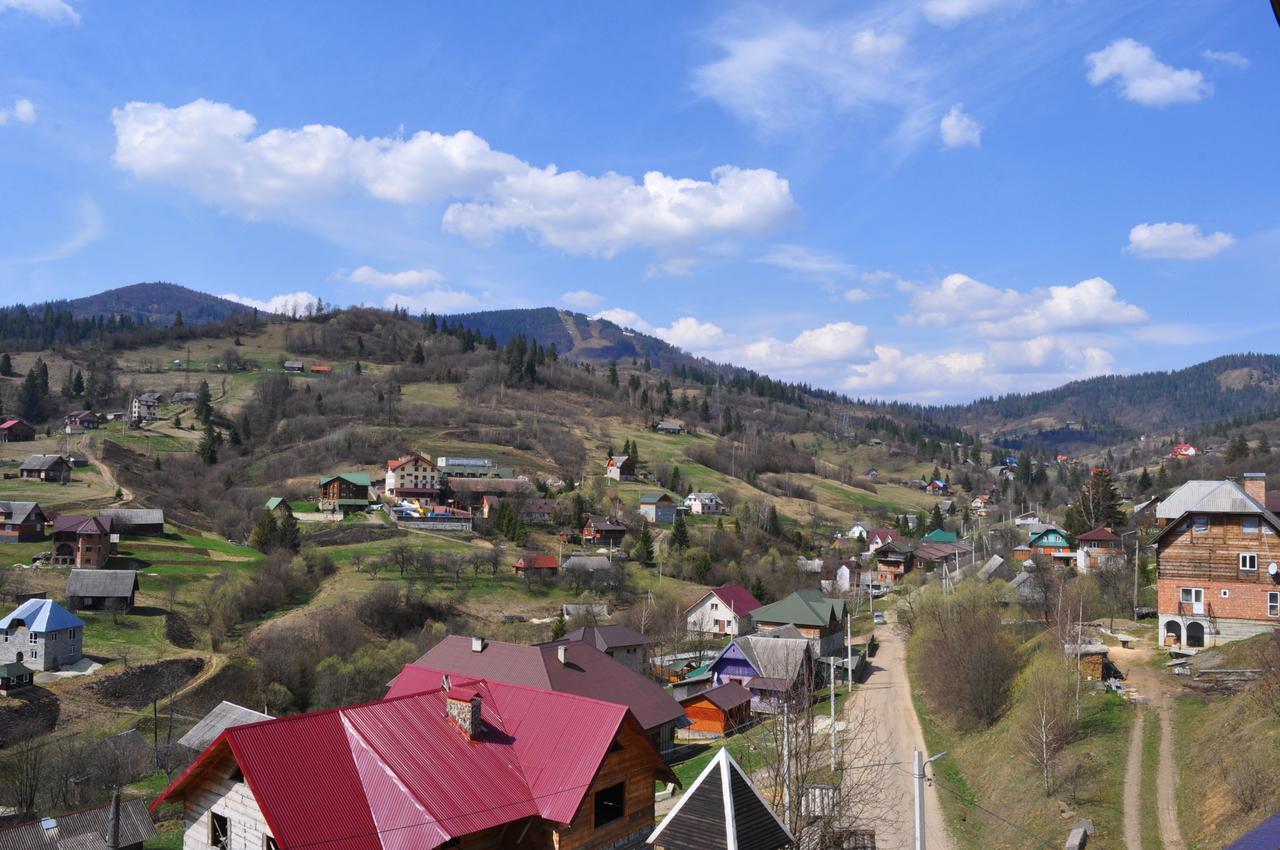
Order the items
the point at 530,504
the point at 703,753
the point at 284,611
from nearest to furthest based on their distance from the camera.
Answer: the point at 703,753, the point at 284,611, the point at 530,504

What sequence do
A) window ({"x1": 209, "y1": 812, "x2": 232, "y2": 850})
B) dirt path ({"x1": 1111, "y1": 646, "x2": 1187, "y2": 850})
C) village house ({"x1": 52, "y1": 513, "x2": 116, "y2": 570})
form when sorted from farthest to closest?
village house ({"x1": 52, "y1": 513, "x2": 116, "y2": 570})
dirt path ({"x1": 1111, "y1": 646, "x2": 1187, "y2": 850})
window ({"x1": 209, "y1": 812, "x2": 232, "y2": 850})

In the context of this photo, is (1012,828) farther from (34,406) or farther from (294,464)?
(34,406)

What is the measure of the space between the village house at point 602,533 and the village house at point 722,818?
83.9 m

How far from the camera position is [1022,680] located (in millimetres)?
31578

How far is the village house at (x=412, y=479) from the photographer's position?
348ft

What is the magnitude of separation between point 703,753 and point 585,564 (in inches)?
1667

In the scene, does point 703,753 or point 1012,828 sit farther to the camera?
point 703,753

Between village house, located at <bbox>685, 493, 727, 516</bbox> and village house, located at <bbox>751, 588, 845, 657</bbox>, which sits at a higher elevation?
village house, located at <bbox>685, 493, 727, 516</bbox>

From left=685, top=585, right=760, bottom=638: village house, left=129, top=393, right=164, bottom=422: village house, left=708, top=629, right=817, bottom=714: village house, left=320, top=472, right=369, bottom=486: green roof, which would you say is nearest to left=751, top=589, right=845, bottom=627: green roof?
left=708, top=629, right=817, bottom=714: village house

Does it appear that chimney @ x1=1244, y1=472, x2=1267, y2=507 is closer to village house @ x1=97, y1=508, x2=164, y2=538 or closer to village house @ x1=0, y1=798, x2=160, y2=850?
village house @ x1=0, y1=798, x2=160, y2=850

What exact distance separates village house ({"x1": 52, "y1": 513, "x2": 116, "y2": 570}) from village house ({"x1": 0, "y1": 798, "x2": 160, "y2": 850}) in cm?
4544

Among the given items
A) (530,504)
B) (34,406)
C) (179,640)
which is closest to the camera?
(179,640)

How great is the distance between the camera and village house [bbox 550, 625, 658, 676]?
5041cm

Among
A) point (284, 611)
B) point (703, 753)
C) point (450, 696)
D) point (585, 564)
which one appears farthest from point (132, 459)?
point (450, 696)
